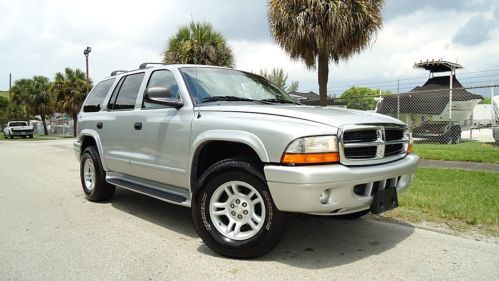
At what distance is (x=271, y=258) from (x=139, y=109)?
2427 millimetres

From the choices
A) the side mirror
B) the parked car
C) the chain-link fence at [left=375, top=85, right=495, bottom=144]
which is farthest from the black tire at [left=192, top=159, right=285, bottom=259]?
the parked car

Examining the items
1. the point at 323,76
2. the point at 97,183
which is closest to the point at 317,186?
→ the point at 97,183

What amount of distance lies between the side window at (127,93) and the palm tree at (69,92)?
104ft

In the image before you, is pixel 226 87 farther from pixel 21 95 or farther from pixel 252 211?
pixel 21 95

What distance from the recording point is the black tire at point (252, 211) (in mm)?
3453

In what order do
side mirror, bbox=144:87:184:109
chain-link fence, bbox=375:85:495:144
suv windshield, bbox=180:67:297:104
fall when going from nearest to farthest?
side mirror, bbox=144:87:184:109
suv windshield, bbox=180:67:297:104
chain-link fence, bbox=375:85:495:144

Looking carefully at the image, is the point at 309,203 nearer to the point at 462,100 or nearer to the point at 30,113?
the point at 462,100

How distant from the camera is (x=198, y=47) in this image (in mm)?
14258

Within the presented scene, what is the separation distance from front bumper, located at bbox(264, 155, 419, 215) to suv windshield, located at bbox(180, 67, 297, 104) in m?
1.32

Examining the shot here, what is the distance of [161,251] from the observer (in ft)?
12.7

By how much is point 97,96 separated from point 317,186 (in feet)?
13.9

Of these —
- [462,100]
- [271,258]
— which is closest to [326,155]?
[271,258]

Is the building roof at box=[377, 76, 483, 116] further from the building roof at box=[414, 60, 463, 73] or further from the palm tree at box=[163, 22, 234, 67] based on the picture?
the palm tree at box=[163, 22, 234, 67]

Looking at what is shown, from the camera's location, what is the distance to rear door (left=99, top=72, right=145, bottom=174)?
16.6ft
